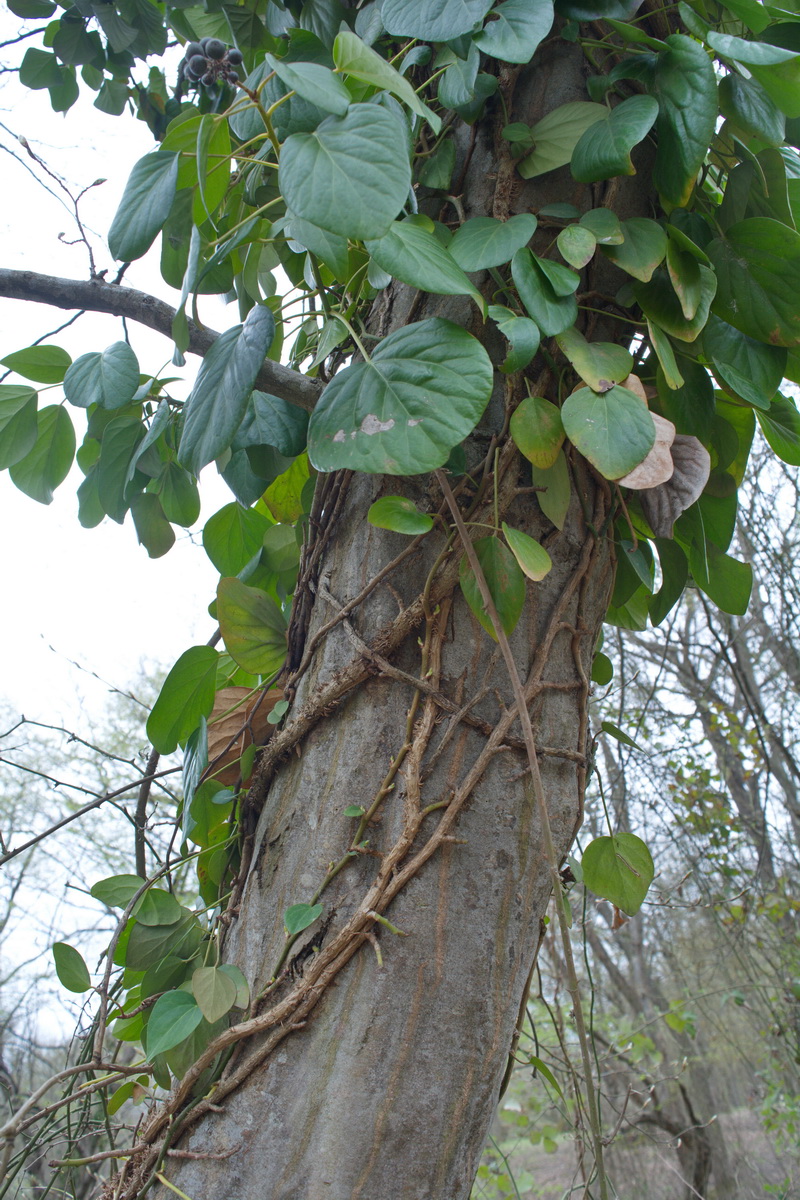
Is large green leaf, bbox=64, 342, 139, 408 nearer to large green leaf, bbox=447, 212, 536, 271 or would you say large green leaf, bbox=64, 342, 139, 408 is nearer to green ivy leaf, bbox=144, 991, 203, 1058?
large green leaf, bbox=447, 212, 536, 271

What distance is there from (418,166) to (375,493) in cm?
34

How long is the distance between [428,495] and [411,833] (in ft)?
0.89

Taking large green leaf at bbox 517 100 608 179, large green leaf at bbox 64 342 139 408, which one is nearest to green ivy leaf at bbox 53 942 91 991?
large green leaf at bbox 64 342 139 408

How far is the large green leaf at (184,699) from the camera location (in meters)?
0.80

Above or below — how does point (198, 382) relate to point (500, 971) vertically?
above

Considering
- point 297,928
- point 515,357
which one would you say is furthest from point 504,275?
point 297,928

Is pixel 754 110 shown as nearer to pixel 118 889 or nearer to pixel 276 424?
pixel 276 424

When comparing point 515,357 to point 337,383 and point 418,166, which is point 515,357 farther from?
point 418,166

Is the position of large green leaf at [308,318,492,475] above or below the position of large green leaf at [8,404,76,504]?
below

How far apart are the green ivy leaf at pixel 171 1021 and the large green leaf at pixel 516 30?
0.75 meters

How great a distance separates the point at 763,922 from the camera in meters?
3.09

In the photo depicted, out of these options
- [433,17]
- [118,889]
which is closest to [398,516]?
[433,17]

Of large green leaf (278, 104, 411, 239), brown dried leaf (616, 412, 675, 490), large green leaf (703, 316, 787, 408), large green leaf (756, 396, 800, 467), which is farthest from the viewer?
large green leaf (756, 396, 800, 467)

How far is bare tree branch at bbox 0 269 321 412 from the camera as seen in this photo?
2.13 ft
